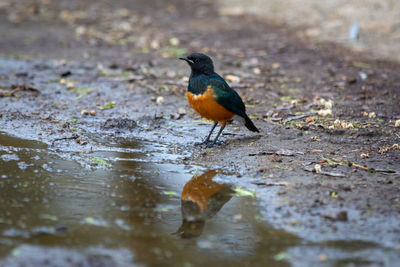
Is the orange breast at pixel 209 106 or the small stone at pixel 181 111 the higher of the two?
the orange breast at pixel 209 106

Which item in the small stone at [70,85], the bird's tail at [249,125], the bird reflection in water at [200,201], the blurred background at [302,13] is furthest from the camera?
the blurred background at [302,13]

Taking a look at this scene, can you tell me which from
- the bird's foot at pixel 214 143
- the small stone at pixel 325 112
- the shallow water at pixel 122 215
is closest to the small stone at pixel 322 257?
the shallow water at pixel 122 215

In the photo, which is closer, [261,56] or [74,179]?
[74,179]

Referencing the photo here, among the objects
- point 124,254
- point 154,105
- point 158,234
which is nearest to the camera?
point 124,254

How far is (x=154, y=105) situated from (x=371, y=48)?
551 centimetres

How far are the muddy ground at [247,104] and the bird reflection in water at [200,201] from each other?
275mm

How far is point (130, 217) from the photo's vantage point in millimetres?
4402

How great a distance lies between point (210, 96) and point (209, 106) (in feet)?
0.40

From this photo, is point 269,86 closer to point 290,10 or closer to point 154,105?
point 154,105

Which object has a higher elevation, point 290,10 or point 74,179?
point 290,10

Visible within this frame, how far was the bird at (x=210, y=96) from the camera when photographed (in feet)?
20.4

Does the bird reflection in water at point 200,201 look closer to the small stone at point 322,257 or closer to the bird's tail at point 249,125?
the small stone at point 322,257

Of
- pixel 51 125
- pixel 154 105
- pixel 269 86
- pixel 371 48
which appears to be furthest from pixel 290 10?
pixel 51 125

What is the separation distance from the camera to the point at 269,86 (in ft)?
28.7
